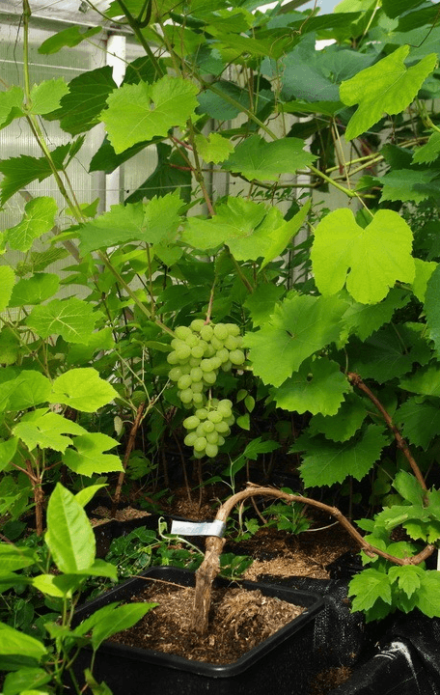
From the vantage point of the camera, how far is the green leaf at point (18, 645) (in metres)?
0.81

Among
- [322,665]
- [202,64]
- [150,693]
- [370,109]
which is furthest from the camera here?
[202,64]

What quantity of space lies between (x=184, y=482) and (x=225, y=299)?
54cm

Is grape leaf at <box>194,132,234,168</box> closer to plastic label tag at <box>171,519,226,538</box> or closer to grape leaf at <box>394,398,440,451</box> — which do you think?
grape leaf at <box>394,398,440,451</box>

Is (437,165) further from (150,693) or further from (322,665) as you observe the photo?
(150,693)

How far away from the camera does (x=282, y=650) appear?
1.11 metres

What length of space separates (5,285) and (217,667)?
66 cm

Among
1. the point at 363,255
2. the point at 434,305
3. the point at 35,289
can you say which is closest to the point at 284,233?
the point at 363,255

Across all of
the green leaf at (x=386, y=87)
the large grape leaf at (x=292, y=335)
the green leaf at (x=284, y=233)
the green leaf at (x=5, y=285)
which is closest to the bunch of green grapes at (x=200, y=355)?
the large grape leaf at (x=292, y=335)

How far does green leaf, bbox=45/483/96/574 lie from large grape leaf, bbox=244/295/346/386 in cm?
52

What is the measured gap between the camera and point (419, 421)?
1467 millimetres

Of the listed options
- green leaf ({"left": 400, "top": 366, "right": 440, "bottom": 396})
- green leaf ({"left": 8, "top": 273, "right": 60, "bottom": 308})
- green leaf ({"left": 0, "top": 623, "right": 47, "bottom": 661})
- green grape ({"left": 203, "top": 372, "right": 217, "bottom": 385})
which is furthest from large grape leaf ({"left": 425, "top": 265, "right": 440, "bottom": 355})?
green leaf ({"left": 0, "top": 623, "right": 47, "bottom": 661})

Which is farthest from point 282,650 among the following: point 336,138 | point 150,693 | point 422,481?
point 336,138

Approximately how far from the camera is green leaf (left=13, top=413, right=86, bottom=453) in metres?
1.09

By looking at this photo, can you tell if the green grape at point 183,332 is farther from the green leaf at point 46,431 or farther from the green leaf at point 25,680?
the green leaf at point 25,680
